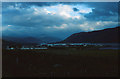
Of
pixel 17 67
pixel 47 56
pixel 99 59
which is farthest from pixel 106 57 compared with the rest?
pixel 17 67

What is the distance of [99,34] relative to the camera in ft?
215

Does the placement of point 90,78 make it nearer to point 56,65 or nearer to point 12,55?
point 56,65

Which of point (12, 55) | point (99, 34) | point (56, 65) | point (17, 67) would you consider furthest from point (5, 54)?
point (99, 34)

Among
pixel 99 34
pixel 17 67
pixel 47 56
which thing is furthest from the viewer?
pixel 99 34

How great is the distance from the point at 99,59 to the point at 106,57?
1800 mm

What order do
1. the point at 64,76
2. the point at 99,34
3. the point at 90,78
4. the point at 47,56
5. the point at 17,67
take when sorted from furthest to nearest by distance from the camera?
the point at 99,34 → the point at 47,56 → the point at 17,67 → the point at 64,76 → the point at 90,78

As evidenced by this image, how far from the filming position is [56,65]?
19328 millimetres

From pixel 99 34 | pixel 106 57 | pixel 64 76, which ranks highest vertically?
pixel 99 34

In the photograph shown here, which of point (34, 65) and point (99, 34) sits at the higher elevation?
point (99, 34)

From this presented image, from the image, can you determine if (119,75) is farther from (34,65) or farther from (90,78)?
(34,65)

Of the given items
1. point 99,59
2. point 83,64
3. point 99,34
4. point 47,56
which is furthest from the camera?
point 99,34

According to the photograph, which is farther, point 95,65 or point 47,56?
point 47,56

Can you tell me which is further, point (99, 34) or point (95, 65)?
point (99, 34)

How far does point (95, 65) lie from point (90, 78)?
6.32 metres
